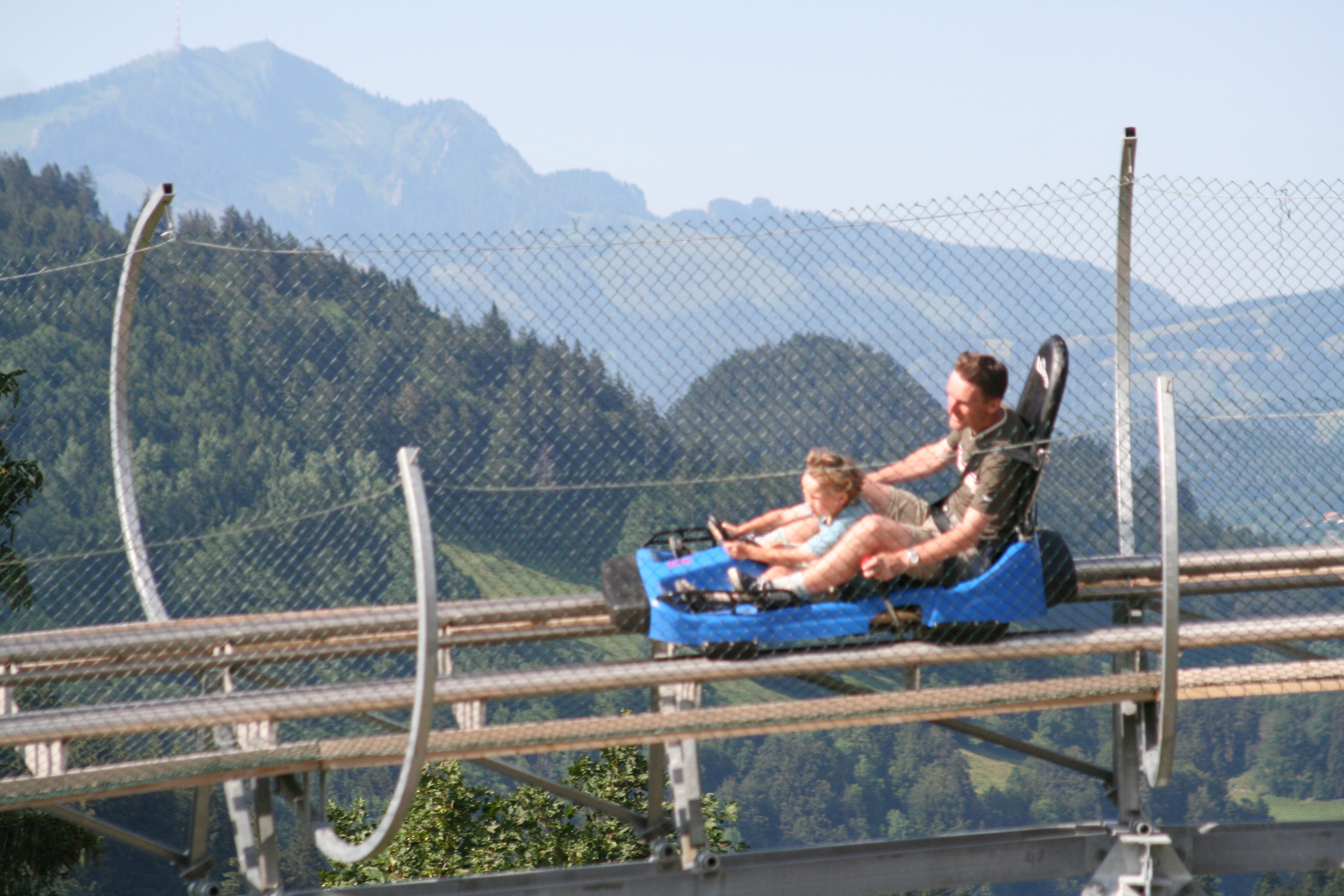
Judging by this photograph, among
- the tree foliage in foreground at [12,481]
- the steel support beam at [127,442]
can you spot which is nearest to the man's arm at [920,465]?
the steel support beam at [127,442]

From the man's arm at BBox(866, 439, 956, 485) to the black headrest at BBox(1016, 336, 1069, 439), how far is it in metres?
0.46

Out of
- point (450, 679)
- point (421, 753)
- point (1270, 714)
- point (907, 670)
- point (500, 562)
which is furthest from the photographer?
point (1270, 714)

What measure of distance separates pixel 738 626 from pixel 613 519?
1210 millimetres

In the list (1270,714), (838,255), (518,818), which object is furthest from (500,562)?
(1270,714)

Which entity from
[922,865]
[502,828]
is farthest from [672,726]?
[502,828]

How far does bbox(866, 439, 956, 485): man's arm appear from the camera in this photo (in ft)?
17.1

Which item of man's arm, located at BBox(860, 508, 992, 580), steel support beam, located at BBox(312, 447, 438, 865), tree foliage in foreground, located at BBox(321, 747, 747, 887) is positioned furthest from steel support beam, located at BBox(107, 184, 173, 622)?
tree foliage in foreground, located at BBox(321, 747, 747, 887)

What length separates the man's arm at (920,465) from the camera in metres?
5.22

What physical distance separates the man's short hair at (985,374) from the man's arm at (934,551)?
0.45 meters

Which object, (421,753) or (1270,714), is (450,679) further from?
(1270,714)

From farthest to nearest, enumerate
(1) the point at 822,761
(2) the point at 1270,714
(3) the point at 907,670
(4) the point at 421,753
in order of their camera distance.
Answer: (2) the point at 1270,714
(1) the point at 822,761
(3) the point at 907,670
(4) the point at 421,753

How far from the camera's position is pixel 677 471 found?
508 cm

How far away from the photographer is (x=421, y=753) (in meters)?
Result: 3.82

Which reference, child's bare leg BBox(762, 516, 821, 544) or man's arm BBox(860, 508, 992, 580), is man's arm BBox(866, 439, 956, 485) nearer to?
child's bare leg BBox(762, 516, 821, 544)
